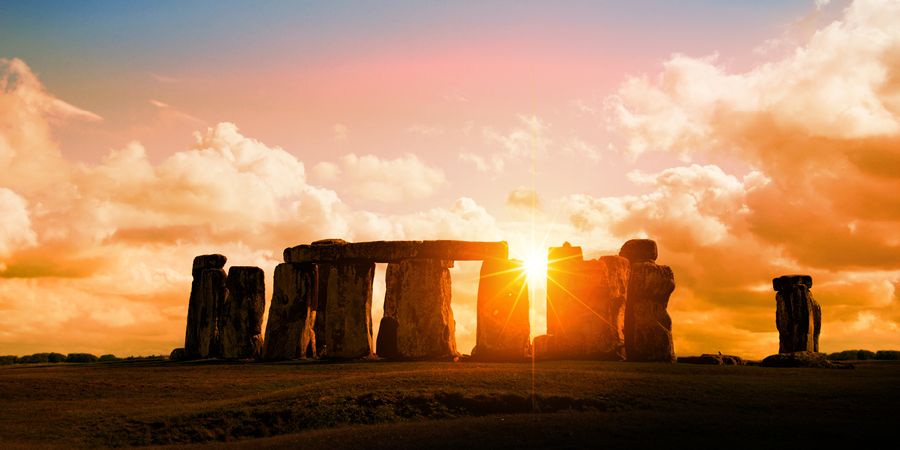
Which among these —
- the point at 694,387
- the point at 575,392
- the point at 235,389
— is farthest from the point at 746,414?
the point at 235,389

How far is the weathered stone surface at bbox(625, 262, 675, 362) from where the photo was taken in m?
24.6

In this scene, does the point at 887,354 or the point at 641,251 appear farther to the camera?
the point at 887,354

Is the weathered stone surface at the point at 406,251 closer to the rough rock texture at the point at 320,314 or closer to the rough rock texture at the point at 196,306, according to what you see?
the rough rock texture at the point at 320,314

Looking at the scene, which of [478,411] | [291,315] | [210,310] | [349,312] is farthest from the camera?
[210,310]

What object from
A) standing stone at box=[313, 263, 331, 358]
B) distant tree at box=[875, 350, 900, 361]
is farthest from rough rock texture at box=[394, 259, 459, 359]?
distant tree at box=[875, 350, 900, 361]

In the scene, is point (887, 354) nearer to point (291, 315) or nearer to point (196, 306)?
point (291, 315)

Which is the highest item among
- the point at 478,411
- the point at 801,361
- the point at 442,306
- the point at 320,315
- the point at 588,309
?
the point at 442,306

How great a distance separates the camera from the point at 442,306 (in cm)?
2469

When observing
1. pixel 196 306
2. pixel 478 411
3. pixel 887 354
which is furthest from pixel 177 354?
pixel 887 354

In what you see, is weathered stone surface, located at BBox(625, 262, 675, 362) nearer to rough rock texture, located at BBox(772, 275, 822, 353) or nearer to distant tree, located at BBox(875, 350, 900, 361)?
rough rock texture, located at BBox(772, 275, 822, 353)

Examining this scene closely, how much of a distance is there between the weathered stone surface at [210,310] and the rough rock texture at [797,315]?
24.4m

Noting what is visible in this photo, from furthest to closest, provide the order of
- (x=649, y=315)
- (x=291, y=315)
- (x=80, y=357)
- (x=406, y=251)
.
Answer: (x=80, y=357)
(x=291, y=315)
(x=406, y=251)
(x=649, y=315)

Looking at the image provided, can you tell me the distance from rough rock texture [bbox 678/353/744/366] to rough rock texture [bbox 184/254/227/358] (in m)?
19.9

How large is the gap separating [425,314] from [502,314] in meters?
2.89
